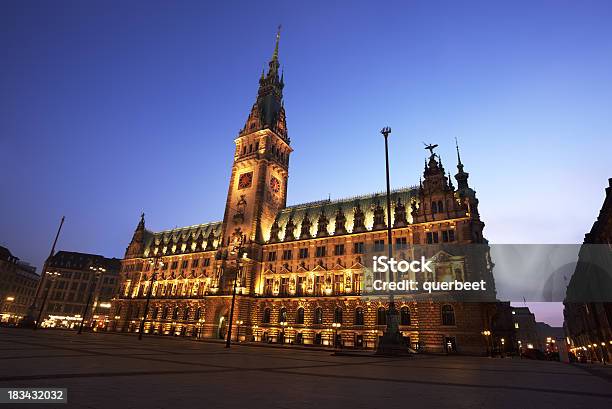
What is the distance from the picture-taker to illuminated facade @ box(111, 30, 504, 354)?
44.1 metres

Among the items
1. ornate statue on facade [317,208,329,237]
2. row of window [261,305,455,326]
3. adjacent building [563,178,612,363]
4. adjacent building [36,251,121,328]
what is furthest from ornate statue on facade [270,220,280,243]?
adjacent building [36,251,121,328]

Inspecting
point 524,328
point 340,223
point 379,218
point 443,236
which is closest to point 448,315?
point 443,236

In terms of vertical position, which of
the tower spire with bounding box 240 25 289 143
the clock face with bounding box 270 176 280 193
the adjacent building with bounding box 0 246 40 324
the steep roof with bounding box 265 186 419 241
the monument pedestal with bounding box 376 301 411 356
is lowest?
the monument pedestal with bounding box 376 301 411 356

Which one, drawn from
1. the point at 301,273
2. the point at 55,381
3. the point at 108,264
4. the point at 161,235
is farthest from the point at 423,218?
the point at 108,264

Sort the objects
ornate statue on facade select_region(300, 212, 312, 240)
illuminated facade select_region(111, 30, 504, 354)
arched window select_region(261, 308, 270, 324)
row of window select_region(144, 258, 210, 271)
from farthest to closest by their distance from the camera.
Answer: row of window select_region(144, 258, 210, 271), ornate statue on facade select_region(300, 212, 312, 240), arched window select_region(261, 308, 270, 324), illuminated facade select_region(111, 30, 504, 354)

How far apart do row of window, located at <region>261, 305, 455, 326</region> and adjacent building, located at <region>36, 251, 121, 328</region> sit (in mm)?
66911

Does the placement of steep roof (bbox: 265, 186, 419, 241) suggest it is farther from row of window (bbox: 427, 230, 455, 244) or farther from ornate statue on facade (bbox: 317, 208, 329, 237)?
row of window (bbox: 427, 230, 455, 244)

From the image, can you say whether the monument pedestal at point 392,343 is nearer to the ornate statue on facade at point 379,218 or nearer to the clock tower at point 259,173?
the ornate statue on facade at point 379,218

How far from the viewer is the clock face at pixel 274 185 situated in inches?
2781

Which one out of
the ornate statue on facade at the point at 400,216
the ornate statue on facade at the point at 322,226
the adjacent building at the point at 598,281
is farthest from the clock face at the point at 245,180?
the adjacent building at the point at 598,281

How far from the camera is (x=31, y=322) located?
46.4 meters

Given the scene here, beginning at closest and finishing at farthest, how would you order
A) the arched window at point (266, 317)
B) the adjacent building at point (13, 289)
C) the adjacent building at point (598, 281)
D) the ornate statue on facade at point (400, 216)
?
1. the adjacent building at point (598, 281)
2. the ornate statue on facade at point (400, 216)
3. the arched window at point (266, 317)
4. the adjacent building at point (13, 289)

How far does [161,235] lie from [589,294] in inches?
3630

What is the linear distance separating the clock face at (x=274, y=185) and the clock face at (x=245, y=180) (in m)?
4.35
